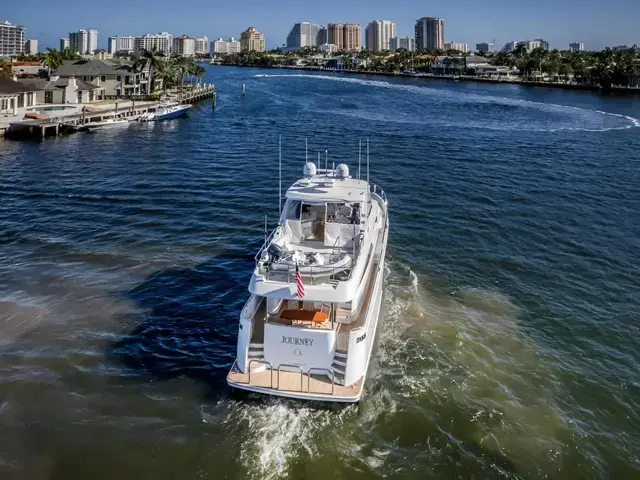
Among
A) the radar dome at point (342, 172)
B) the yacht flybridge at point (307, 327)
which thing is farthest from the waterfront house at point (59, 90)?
the yacht flybridge at point (307, 327)

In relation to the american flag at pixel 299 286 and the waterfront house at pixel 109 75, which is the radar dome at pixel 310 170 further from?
the waterfront house at pixel 109 75

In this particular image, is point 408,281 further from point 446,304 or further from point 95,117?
point 95,117

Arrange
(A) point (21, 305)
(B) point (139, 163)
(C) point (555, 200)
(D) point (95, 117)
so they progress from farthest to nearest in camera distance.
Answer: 1. (D) point (95, 117)
2. (B) point (139, 163)
3. (C) point (555, 200)
4. (A) point (21, 305)

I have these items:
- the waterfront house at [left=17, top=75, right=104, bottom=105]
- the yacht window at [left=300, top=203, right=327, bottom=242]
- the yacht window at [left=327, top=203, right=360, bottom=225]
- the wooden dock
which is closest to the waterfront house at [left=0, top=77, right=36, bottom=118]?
the waterfront house at [left=17, top=75, right=104, bottom=105]

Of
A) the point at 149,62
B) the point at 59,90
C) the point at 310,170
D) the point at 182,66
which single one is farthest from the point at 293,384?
the point at 182,66

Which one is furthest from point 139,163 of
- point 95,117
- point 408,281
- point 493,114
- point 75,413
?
point 493,114
